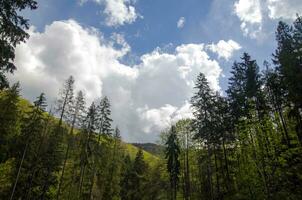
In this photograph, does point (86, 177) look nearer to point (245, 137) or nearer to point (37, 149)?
point (37, 149)

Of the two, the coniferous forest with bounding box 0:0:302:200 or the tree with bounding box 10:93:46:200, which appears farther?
the tree with bounding box 10:93:46:200

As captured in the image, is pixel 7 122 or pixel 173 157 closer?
pixel 7 122

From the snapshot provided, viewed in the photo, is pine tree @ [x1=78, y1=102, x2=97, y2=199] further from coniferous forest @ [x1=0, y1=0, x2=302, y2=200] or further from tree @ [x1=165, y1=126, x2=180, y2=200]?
tree @ [x1=165, y1=126, x2=180, y2=200]

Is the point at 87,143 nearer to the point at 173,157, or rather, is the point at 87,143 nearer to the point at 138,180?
the point at 173,157

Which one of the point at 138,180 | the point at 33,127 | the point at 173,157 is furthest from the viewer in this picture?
the point at 138,180

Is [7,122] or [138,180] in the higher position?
[7,122]

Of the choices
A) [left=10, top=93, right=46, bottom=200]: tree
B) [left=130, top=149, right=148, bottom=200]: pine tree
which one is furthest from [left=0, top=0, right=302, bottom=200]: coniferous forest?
[left=130, top=149, right=148, bottom=200]: pine tree

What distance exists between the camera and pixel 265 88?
34219 millimetres

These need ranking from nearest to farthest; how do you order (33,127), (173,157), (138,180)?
(33,127) < (173,157) < (138,180)

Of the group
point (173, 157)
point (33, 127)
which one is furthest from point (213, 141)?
point (33, 127)

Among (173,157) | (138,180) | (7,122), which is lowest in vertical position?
(138,180)

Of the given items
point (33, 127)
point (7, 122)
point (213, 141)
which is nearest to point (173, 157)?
point (213, 141)

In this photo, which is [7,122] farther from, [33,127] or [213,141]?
[213,141]

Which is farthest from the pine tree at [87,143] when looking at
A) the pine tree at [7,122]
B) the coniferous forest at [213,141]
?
the pine tree at [7,122]
